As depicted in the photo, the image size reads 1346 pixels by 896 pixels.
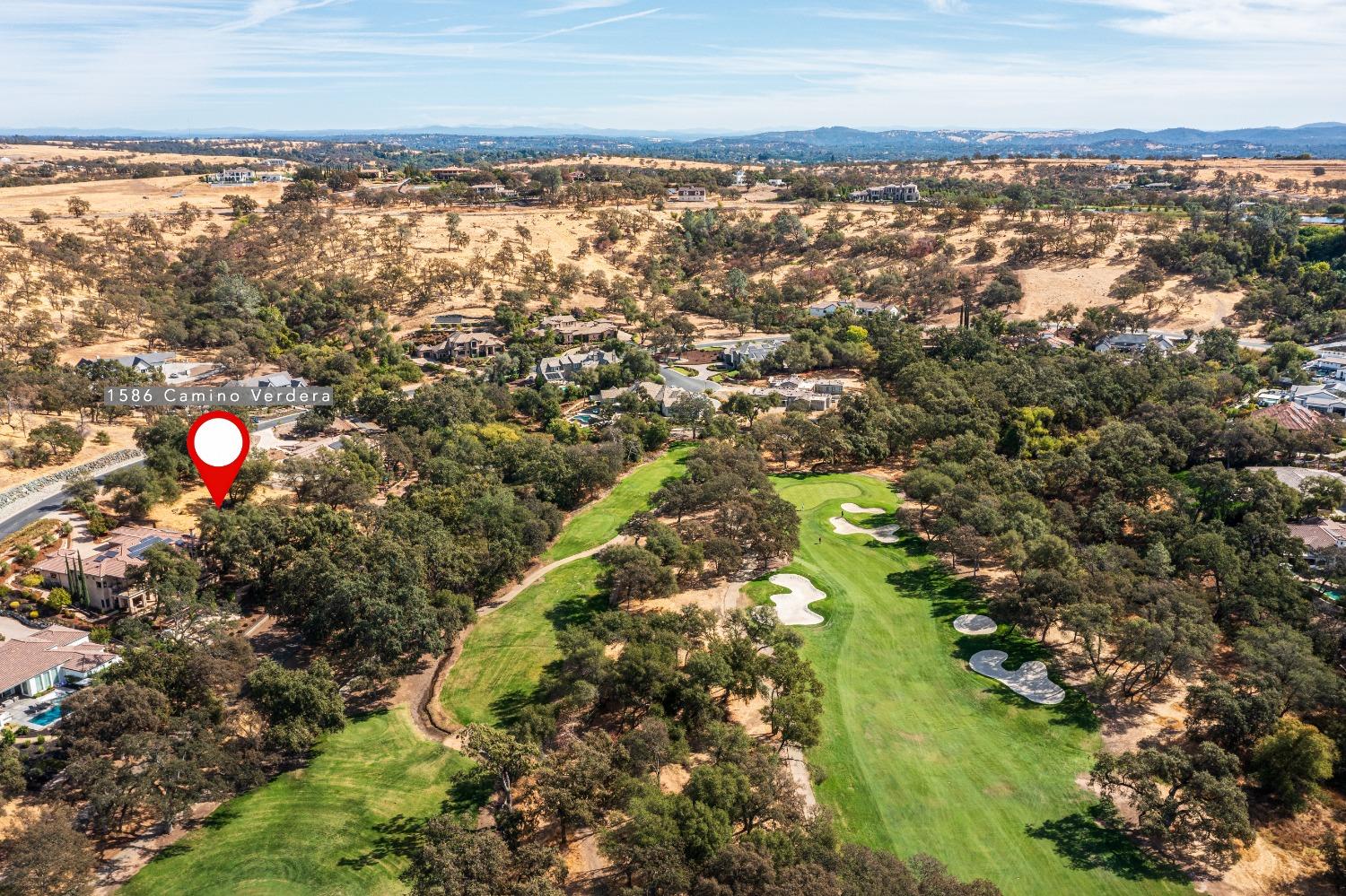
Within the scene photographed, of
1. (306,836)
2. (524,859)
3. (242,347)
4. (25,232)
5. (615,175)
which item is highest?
(615,175)

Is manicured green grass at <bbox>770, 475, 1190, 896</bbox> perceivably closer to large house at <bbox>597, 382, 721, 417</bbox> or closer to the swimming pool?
large house at <bbox>597, 382, 721, 417</bbox>

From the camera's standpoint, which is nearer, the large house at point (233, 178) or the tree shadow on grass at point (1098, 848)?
the tree shadow on grass at point (1098, 848)

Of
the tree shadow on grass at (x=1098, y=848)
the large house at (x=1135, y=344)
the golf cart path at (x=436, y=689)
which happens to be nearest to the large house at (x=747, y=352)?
the large house at (x=1135, y=344)

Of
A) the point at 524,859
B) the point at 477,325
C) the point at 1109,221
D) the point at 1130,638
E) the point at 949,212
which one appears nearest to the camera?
the point at 524,859

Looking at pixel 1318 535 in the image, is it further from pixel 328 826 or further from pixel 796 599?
pixel 328 826

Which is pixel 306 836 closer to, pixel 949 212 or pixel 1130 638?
pixel 1130 638

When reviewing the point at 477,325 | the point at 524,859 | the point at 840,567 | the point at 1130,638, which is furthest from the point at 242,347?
the point at 1130,638

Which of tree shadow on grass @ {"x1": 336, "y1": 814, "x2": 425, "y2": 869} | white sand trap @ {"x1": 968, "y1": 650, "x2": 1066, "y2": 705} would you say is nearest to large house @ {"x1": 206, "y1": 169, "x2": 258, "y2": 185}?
tree shadow on grass @ {"x1": 336, "y1": 814, "x2": 425, "y2": 869}

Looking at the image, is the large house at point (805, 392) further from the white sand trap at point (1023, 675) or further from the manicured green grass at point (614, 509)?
the white sand trap at point (1023, 675)

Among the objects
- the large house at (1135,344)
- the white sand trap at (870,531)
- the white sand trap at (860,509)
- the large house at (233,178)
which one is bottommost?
the white sand trap at (870,531)
